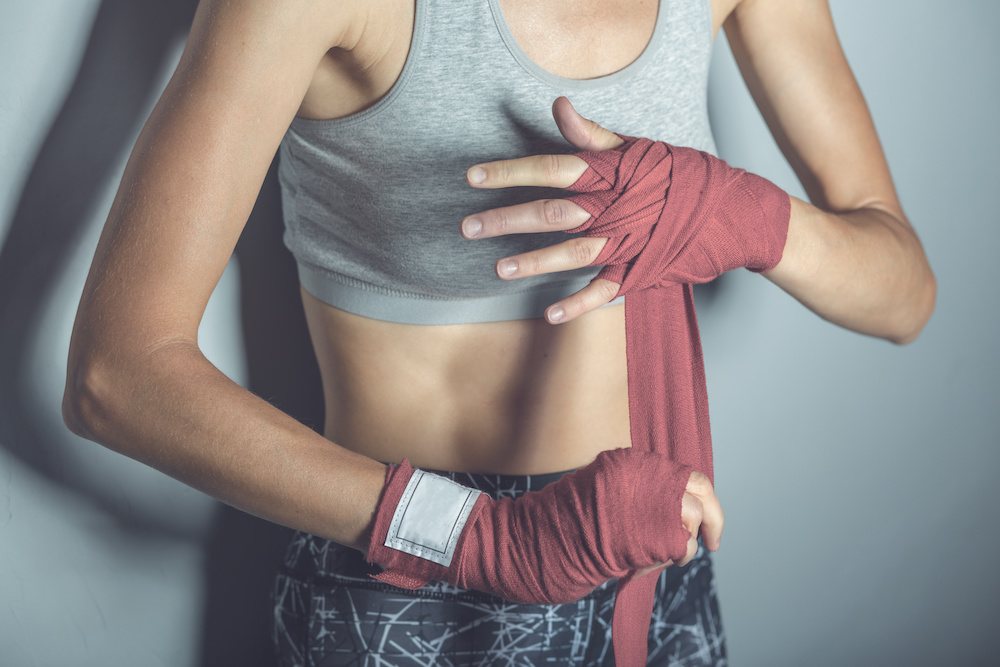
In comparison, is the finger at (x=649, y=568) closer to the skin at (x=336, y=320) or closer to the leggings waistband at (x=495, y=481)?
the skin at (x=336, y=320)

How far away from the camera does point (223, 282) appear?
1.04 meters

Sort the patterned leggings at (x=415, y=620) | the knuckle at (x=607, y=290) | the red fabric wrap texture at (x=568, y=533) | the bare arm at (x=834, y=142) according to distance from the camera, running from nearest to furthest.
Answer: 1. the red fabric wrap texture at (x=568, y=533)
2. the knuckle at (x=607, y=290)
3. the patterned leggings at (x=415, y=620)
4. the bare arm at (x=834, y=142)

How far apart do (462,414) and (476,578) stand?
0.27 metres

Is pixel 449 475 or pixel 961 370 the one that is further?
pixel 961 370

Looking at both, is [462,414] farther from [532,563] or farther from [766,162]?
[766,162]

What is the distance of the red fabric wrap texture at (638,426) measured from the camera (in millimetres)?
646

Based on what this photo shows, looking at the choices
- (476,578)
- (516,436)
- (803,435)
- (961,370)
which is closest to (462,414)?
(516,436)

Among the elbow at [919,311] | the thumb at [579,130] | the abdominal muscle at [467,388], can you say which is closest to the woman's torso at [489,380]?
the abdominal muscle at [467,388]

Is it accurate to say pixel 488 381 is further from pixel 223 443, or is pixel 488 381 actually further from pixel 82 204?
pixel 82 204

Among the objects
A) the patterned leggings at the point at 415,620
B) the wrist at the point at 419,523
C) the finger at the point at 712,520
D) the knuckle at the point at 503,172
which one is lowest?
the patterned leggings at the point at 415,620

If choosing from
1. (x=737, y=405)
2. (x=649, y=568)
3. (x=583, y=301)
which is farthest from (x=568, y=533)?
(x=737, y=405)

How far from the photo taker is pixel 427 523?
646 millimetres

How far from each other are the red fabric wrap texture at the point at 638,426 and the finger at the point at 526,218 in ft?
0.05

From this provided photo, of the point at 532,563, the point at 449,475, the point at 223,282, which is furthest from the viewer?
the point at 223,282
